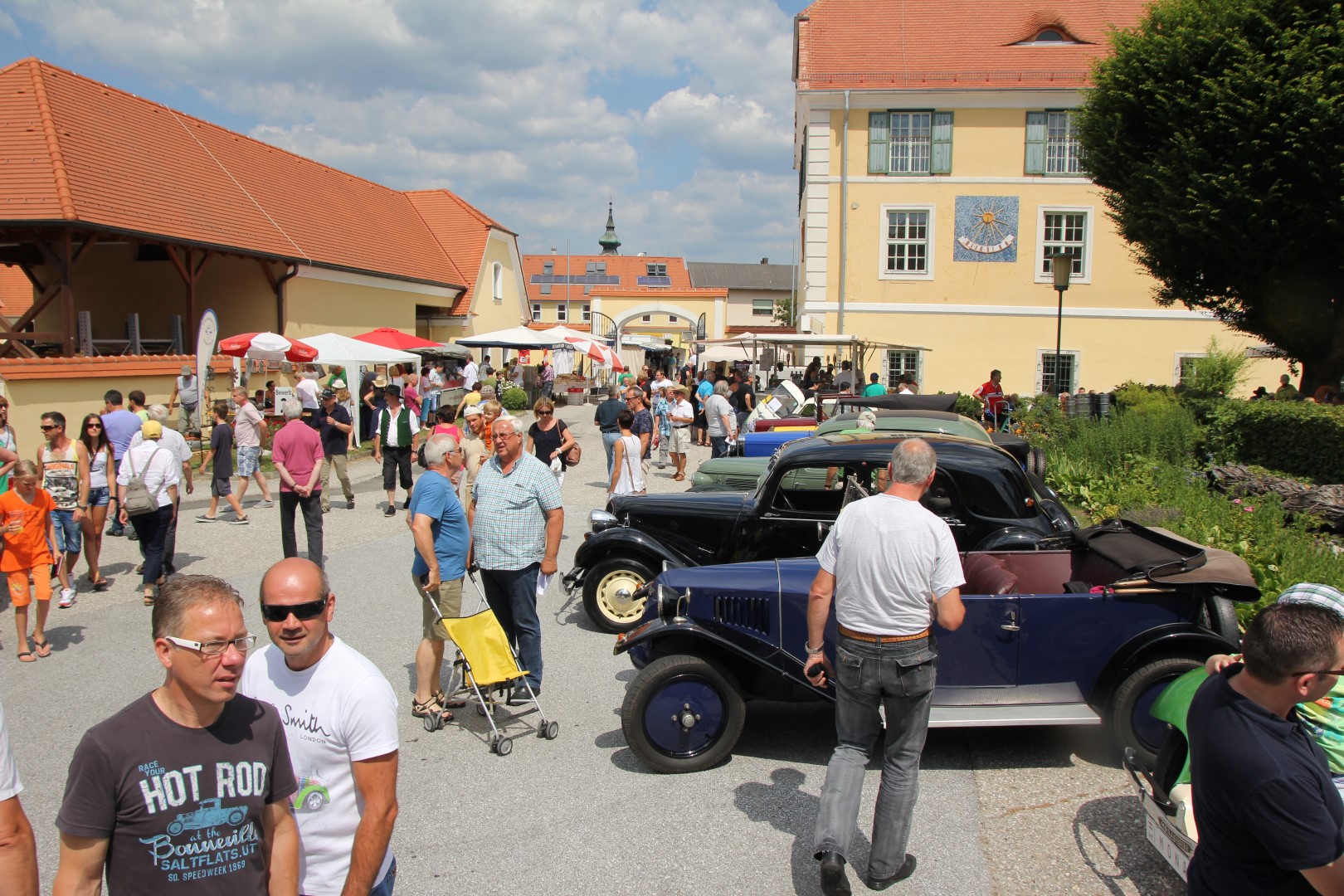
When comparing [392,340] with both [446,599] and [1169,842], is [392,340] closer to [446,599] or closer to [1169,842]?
[446,599]

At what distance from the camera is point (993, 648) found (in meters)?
4.86

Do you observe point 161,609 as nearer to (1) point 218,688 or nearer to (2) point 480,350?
(1) point 218,688

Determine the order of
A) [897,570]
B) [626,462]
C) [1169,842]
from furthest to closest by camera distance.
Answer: [626,462], [897,570], [1169,842]

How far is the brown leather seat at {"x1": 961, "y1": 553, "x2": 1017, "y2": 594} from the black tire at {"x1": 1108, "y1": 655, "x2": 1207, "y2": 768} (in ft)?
2.54

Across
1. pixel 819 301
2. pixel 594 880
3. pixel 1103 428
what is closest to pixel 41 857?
pixel 594 880

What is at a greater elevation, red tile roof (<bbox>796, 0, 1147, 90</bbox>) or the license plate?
red tile roof (<bbox>796, 0, 1147, 90</bbox>)

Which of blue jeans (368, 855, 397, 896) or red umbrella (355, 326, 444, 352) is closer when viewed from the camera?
blue jeans (368, 855, 397, 896)

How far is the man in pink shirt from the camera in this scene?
9.00m

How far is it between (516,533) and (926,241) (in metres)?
23.1

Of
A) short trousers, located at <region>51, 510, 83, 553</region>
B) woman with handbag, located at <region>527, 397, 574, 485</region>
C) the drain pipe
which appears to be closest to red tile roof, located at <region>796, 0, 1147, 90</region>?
the drain pipe

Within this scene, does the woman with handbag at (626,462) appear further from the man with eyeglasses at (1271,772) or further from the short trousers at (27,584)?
the man with eyeglasses at (1271,772)

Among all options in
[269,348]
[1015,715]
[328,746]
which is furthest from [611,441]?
[328,746]

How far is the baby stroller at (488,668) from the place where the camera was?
548 cm

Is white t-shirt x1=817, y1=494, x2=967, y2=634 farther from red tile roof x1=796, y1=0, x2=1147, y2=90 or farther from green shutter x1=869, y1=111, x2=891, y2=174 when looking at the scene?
red tile roof x1=796, y1=0, x2=1147, y2=90
